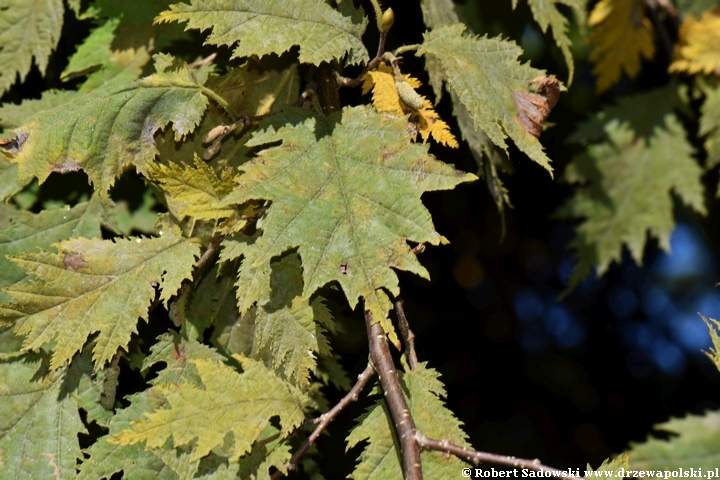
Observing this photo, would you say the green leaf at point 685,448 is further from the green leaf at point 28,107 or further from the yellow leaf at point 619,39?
the green leaf at point 28,107

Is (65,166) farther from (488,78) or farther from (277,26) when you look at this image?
(488,78)

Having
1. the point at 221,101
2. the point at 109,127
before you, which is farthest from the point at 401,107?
the point at 109,127

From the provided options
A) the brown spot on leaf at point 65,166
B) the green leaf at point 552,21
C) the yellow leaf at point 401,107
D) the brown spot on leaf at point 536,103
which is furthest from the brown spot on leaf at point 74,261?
the green leaf at point 552,21

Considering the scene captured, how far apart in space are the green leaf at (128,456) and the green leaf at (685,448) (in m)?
1.62

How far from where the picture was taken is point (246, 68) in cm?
103

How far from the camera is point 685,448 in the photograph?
2102mm

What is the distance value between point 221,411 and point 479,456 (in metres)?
0.32

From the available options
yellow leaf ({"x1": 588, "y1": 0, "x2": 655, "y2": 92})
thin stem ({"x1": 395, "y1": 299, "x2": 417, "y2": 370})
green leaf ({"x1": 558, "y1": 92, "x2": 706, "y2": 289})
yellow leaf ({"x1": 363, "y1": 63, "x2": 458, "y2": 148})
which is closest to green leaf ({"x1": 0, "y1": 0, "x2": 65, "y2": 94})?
yellow leaf ({"x1": 363, "y1": 63, "x2": 458, "y2": 148})

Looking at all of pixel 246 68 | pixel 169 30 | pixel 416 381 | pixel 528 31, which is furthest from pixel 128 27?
pixel 528 31

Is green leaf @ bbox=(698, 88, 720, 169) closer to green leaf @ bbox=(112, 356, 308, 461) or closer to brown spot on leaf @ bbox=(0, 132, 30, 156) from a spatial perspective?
green leaf @ bbox=(112, 356, 308, 461)

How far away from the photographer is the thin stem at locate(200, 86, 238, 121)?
3.16 feet

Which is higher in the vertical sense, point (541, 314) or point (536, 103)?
point (536, 103)

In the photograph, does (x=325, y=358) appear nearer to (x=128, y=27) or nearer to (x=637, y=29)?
(x=128, y=27)

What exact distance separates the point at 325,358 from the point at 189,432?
337 mm
